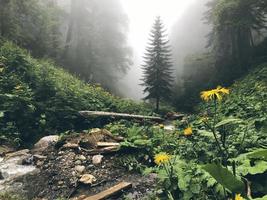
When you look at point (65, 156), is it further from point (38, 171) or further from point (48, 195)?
point (48, 195)

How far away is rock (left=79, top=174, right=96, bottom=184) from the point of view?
713 centimetres

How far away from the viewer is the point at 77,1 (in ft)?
120

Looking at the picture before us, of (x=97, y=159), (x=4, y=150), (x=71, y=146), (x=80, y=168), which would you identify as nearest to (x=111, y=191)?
(x=80, y=168)

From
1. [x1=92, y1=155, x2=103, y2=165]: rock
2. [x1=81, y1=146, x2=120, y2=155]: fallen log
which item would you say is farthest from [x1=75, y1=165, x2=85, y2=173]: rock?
[x1=81, y1=146, x2=120, y2=155]: fallen log

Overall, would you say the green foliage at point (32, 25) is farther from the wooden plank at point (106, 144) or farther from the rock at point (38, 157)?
the wooden plank at point (106, 144)

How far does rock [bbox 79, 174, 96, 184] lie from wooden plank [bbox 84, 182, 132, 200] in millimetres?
721

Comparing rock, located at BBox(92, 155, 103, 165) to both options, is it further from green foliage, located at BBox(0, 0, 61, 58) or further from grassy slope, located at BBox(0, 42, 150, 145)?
green foliage, located at BBox(0, 0, 61, 58)


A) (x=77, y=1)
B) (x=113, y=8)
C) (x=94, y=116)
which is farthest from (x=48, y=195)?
(x=113, y=8)

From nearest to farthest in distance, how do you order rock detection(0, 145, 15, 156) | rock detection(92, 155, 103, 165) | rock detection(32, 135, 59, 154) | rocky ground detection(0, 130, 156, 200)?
1. rocky ground detection(0, 130, 156, 200)
2. rock detection(92, 155, 103, 165)
3. rock detection(0, 145, 15, 156)
4. rock detection(32, 135, 59, 154)

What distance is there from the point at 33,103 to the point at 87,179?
615 centimetres

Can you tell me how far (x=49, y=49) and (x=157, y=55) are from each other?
33.7 ft

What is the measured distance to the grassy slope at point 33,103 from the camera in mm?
11445

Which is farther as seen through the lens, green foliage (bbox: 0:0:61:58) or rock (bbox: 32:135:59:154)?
green foliage (bbox: 0:0:61:58)

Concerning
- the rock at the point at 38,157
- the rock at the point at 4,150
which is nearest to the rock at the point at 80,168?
the rock at the point at 38,157
